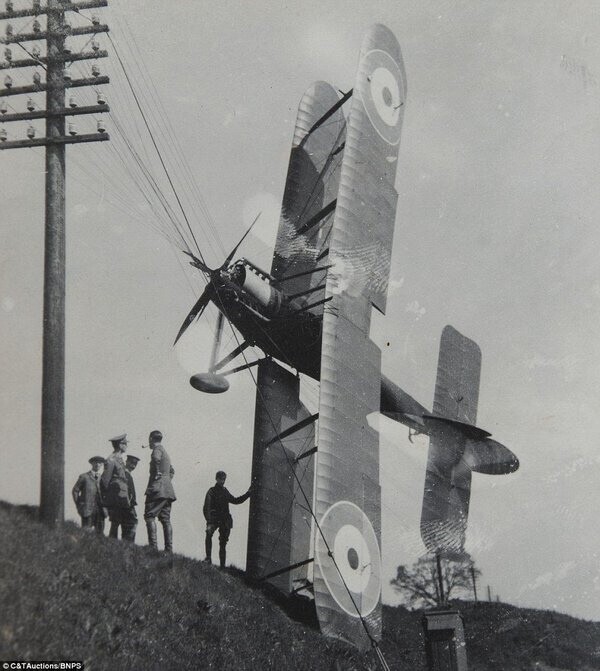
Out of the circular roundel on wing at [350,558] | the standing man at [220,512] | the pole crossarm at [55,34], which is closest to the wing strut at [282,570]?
the standing man at [220,512]

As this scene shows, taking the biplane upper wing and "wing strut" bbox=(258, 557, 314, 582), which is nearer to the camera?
the biplane upper wing

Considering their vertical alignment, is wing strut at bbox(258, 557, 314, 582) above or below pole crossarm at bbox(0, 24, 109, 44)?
below

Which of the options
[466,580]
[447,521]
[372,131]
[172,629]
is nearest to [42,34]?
[372,131]

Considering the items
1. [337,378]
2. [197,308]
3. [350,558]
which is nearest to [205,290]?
[197,308]

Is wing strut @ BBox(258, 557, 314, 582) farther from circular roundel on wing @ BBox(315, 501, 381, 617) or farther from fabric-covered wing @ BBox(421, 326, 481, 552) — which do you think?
fabric-covered wing @ BBox(421, 326, 481, 552)

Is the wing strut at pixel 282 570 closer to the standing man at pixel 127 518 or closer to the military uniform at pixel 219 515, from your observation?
the military uniform at pixel 219 515

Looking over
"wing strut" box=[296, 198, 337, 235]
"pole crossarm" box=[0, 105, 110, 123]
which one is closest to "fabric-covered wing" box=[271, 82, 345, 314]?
"wing strut" box=[296, 198, 337, 235]
